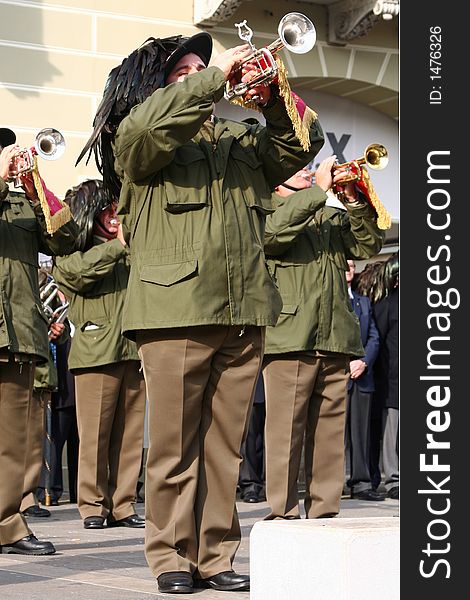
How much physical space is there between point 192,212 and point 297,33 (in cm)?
96

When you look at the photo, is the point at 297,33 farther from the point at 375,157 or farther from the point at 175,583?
the point at 375,157

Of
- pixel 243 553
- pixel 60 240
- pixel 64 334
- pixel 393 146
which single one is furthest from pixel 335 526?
pixel 393 146

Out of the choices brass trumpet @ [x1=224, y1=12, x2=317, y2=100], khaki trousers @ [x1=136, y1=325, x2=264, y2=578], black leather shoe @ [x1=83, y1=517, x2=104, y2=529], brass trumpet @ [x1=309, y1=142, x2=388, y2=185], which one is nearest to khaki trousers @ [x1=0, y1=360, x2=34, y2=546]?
khaki trousers @ [x1=136, y1=325, x2=264, y2=578]

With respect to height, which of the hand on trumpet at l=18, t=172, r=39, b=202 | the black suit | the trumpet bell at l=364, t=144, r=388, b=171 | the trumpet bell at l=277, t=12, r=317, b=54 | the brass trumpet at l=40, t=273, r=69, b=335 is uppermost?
the trumpet bell at l=364, t=144, r=388, b=171

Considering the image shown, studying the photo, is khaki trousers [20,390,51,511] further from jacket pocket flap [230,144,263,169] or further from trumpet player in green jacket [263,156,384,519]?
jacket pocket flap [230,144,263,169]

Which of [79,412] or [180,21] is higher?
[180,21]

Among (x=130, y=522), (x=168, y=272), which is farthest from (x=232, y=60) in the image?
(x=130, y=522)

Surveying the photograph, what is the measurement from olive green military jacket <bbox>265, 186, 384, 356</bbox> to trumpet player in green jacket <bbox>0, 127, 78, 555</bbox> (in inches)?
51.7

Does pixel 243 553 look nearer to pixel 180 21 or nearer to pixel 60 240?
pixel 60 240

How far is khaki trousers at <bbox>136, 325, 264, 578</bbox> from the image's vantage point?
5266 millimetres

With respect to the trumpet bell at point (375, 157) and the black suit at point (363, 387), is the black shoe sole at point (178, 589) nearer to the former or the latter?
the trumpet bell at point (375, 157)

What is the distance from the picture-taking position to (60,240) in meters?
6.93

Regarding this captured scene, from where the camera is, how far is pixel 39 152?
6992 mm

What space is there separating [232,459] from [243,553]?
1381 mm
